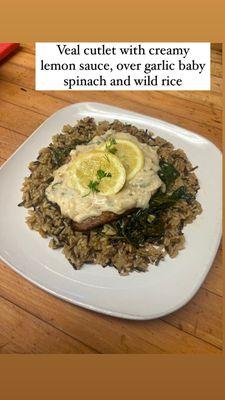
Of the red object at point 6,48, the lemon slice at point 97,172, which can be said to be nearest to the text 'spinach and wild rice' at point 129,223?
the lemon slice at point 97,172

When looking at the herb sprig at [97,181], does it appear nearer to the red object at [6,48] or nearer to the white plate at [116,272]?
the white plate at [116,272]

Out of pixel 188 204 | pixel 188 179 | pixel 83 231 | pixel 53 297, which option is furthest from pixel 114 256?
pixel 188 179

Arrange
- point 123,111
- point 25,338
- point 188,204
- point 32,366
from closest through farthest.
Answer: point 32,366
point 25,338
point 188,204
point 123,111

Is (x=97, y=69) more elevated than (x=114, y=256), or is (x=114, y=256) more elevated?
(x=97, y=69)

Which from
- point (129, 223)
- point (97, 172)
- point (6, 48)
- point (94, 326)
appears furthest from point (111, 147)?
point (6, 48)

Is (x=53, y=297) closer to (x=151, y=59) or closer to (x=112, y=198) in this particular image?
(x=112, y=198)

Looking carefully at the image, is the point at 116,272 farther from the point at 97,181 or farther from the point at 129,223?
the point at 97,181

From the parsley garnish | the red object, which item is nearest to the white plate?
the parsley garnish
